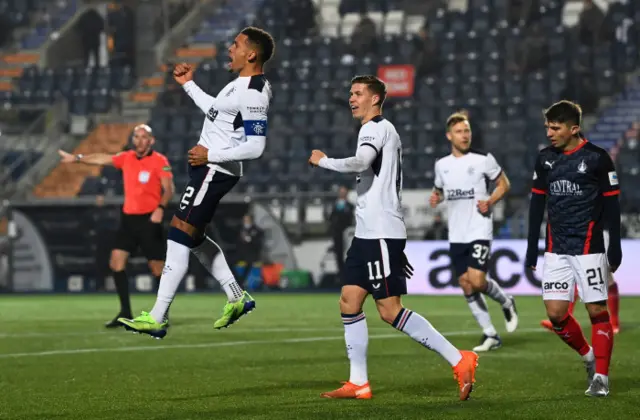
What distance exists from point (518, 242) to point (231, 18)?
1696 centimetres

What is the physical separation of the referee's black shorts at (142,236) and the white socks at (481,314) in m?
3.98

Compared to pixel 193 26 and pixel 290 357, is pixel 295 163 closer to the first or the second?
pixel 193 26

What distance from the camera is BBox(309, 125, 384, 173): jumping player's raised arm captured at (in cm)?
772

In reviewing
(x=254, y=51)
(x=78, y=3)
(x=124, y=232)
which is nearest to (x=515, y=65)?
(x=78, y=3)

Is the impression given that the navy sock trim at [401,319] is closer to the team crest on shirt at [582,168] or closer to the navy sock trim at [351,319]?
the navy sock trim at [351,319]

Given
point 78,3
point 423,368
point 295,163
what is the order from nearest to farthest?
point 423,368 < point 295,163 < point 78,3

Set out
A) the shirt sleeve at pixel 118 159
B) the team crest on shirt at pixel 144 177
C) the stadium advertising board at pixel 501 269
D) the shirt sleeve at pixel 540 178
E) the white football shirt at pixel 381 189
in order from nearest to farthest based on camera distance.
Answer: the white football shirt at pixel 381 189 → the shirt sleeve at pixel 540 178 → the shirt sleeve at pixel 118 159 → the team crest on shirt at pixel 144 177 → the stadium advertising board at pixel 501 269

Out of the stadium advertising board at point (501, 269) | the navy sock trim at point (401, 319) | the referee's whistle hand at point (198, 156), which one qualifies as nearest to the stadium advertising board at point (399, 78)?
the stadium advertising board at point (501, 269)

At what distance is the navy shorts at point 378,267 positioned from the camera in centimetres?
807

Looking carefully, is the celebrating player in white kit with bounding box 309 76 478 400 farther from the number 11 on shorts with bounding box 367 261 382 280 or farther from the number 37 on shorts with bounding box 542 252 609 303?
the number 37 on shorts with bounding box 542 252 609 303

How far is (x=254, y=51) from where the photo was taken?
28.5 ft

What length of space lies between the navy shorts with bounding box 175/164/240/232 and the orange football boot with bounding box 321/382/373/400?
1.60 metres

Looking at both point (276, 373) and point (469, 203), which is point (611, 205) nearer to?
point (276, 373)

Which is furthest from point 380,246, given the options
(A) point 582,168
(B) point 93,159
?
(B) point 93,159
